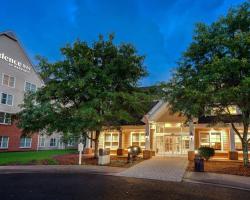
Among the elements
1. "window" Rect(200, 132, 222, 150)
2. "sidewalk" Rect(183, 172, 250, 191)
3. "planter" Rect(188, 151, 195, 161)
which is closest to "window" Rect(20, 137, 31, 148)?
"planter" Rect(188, 151, 195, 161)

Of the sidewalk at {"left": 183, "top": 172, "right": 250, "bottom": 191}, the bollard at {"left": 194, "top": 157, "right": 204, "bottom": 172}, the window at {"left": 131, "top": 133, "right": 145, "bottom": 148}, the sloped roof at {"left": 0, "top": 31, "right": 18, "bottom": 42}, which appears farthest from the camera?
the sloped roof at {"left": 0, "top": 31, "right": 18, "bottom": 42}

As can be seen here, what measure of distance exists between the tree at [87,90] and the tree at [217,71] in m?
4.22

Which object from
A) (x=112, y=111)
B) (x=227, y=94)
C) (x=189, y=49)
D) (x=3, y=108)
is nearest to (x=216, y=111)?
(x=227, y=94)

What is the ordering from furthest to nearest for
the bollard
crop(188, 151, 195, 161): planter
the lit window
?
1. the lit window
2. crop(188, 151, 195, 161): planter
3. the bollard

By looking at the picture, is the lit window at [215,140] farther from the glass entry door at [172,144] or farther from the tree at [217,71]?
the tree at [217,71]

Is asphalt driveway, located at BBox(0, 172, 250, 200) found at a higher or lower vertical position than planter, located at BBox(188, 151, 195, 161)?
lower

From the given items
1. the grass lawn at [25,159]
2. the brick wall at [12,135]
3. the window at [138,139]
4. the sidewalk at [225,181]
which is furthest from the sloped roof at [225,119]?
the brick wall at [12,135]

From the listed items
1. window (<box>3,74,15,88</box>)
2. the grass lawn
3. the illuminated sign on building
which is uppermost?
the illuminated sign on building

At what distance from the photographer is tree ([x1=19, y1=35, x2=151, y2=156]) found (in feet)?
59.1

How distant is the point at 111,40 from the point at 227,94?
10972 mm

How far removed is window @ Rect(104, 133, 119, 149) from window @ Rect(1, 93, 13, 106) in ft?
48.5

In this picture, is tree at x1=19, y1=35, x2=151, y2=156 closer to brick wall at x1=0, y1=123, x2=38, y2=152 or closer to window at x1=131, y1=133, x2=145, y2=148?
window at x1=131, y1=133, x2=145, y2=148

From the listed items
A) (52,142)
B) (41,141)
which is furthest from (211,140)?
(52,142)

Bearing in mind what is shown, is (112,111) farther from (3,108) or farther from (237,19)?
(3,108)
